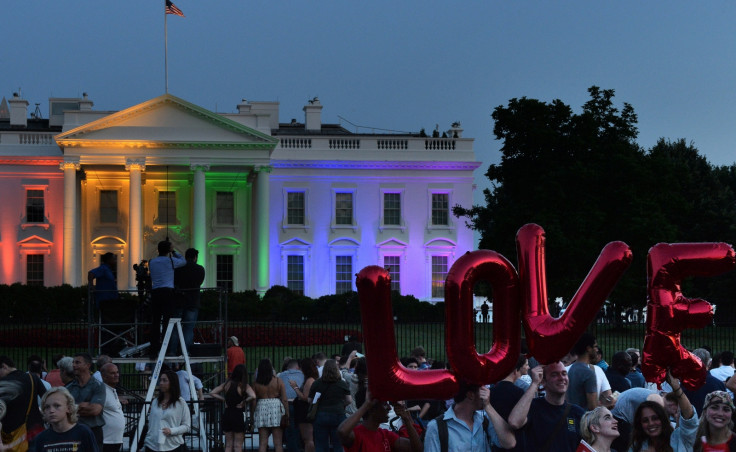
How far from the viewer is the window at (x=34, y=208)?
55938 millimetres

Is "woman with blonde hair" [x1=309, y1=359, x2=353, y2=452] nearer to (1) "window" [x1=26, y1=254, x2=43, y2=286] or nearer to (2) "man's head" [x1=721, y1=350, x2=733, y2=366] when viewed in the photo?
(2) "man's head" [x1=721, y1=350, x2=733, y2=366]

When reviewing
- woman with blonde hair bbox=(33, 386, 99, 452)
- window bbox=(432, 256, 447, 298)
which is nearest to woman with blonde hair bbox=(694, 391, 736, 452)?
woman with blonde hair bbox=(33, 386, 99, 452)

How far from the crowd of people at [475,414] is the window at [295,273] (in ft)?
145

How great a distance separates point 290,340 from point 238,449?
20375 mm

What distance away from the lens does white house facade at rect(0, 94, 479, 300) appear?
53.3 meters

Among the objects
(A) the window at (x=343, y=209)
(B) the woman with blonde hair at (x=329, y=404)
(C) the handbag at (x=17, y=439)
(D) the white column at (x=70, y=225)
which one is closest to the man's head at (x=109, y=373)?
(C) the handbag at (x=17, y=439)

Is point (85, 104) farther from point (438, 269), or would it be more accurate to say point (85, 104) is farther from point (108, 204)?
point (438, 269)

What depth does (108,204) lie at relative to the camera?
55781mm

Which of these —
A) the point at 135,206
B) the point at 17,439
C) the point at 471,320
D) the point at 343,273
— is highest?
the point at 135,206

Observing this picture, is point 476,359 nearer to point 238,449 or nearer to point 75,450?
point 75,450

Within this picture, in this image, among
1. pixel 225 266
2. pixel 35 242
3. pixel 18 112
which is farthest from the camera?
pixel 18 112

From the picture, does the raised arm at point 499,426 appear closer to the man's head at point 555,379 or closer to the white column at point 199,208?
the man's head at point 555,379

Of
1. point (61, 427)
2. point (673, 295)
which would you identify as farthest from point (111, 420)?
point (673, 295)

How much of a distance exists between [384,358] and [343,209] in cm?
5155
